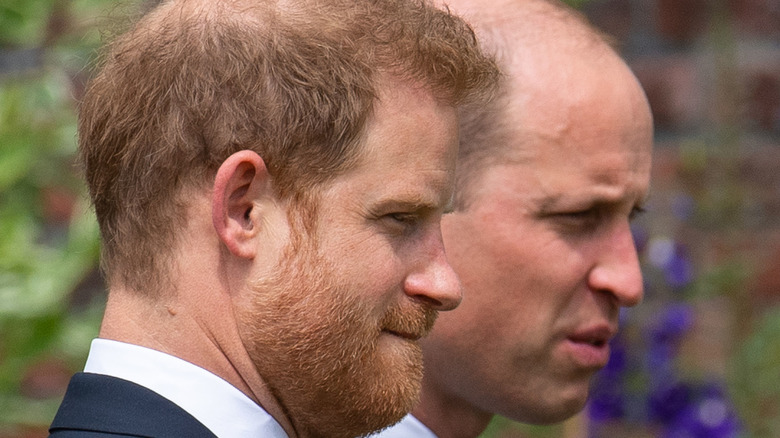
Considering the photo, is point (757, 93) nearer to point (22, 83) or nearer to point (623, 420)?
point (623, 420)

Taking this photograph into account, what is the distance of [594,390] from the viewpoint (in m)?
2.99

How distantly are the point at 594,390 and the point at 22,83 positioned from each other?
152cm

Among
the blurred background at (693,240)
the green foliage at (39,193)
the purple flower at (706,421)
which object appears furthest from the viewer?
the blurred background at (693,240)

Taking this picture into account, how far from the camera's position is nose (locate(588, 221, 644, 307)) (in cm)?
203

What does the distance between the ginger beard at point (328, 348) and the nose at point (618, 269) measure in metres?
0.64

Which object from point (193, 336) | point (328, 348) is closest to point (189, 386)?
point (193, 336)

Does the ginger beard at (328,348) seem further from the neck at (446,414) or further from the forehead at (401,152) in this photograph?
the neck at (446,414)

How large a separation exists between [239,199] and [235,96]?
120mm

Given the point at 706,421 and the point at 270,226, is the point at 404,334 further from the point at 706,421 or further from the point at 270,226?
the point at 706,421

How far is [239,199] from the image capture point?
4.51 ft

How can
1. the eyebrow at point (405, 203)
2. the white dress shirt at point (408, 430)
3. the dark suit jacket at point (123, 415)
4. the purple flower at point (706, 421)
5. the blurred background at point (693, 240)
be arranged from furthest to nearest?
the blurred background at point (693, 240)
the purple flower at point (706, 421)
the white dress shirt at point (408, 430)
the eyebrow at point (405, 203)
the dark suit jacket at point (123, 415)

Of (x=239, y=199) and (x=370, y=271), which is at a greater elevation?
(x=239, y=199)

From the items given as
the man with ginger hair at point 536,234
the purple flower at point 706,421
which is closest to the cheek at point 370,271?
the man with ginger hair at point 536,234

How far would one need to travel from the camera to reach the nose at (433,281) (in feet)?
4.78
